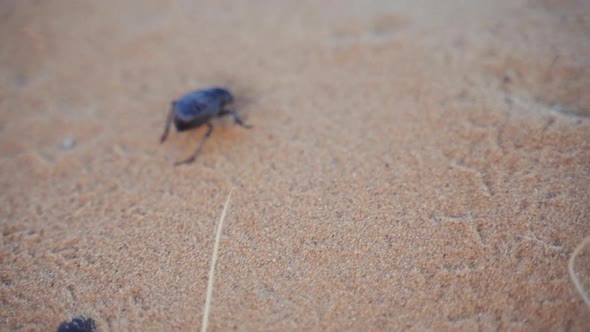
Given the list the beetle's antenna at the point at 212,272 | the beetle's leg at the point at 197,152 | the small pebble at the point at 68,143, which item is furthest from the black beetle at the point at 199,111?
the small pebble at the point at 68,143

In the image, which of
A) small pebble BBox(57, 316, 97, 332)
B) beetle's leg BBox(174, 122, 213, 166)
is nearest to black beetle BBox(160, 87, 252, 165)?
beetle's leg BBox(174, 122, 213, 166)

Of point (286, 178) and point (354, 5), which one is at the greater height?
point (354, 5)

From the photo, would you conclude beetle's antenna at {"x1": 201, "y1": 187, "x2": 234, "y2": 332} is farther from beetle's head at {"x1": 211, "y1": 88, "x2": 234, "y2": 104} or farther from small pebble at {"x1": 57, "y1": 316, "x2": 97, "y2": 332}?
beetle's head at {"x1": 211, "y1": 88, "x2": 234, "y2": 104}

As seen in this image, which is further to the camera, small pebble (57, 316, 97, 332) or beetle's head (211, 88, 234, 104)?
beetle's head (211, 88, 234, 104)

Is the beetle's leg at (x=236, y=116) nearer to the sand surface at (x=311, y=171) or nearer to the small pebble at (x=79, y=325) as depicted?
the sand surface at (x=311, y=171)

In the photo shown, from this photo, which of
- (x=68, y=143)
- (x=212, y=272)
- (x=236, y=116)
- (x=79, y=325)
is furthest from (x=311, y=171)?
(x=68, y=143)

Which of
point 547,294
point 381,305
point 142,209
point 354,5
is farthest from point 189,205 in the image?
point 354,5

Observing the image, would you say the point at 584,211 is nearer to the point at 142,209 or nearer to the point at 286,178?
the point at 286,178
